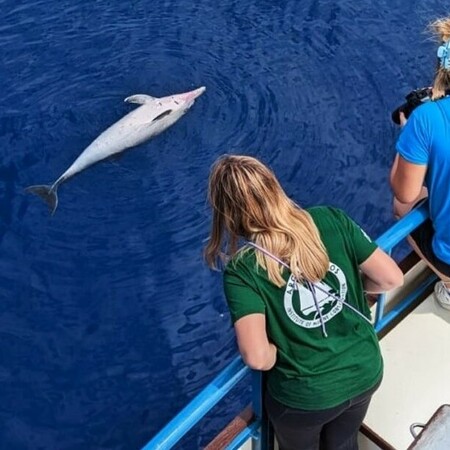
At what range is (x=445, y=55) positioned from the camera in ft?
9.91

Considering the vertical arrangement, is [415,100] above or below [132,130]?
above

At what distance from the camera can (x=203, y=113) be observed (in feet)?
22.3

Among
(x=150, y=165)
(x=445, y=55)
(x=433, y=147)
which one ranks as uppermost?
(x=445, y=55)

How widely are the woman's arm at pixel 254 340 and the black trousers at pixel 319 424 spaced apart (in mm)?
306

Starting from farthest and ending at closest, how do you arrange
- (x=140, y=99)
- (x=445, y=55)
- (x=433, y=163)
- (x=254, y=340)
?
(x=140, y=99) < (x=433, y=163) < (x=445, y=55) < (x=254, y=340)

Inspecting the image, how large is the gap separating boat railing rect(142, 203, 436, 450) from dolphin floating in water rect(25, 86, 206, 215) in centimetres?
332

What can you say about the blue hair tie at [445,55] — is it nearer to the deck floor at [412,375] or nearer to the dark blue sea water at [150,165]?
the deck floor at [412,375]

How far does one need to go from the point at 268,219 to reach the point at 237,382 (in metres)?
0.66

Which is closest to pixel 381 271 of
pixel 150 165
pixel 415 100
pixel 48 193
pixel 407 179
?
pixel 407 179

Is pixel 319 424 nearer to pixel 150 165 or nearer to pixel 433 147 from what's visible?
pixel 433 147

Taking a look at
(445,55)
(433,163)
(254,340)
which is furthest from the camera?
(433,163)

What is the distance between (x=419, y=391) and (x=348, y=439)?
0.67 meters

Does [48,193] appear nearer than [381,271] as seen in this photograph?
No

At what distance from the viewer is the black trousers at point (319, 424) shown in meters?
2.61
